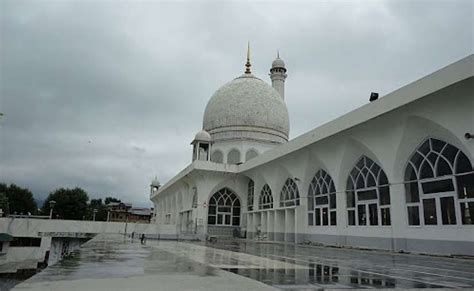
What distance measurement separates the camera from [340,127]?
16.9m

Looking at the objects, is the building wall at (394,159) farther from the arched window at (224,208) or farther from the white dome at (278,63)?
the white dome at (278,63)

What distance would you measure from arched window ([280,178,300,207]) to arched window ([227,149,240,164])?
7.80m

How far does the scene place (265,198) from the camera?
91.2 feet

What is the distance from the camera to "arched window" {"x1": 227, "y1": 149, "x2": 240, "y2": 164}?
106ft

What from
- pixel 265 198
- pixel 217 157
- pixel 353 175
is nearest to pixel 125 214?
pixel 217 157

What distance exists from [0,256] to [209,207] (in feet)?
55.1

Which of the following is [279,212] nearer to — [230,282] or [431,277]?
[431,277]

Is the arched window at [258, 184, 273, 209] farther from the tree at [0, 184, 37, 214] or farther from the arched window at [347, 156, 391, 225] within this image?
the tree at [0, 184, 37, 214]

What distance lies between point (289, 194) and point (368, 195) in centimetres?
810

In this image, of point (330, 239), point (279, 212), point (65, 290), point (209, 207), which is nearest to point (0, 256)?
point (209, 207)

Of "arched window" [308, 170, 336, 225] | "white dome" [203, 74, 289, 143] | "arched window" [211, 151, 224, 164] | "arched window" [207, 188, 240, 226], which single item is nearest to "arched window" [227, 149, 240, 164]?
"arched window" [211, 151, 224, 164]

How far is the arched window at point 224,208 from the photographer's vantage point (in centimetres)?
3005

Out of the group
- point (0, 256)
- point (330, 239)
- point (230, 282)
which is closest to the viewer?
point (230, 282)

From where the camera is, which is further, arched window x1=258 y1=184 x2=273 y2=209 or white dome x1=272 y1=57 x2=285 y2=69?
white dome x1=272 y1=57 x2=285 y2=69
